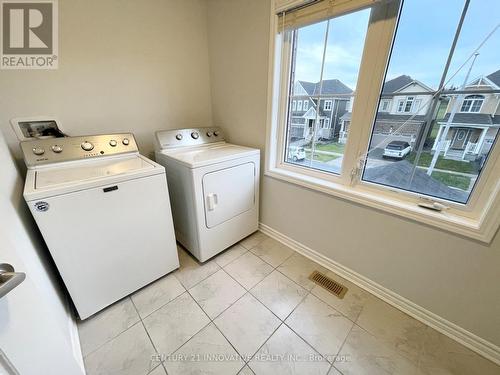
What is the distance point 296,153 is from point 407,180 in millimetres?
843

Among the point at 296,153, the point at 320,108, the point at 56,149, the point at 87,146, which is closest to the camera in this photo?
the point at 56,149

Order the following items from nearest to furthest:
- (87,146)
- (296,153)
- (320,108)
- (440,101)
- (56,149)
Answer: (440,101)
(56,149)
(87,146)
(320,108)
(296,153)

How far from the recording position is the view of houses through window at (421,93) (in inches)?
38.9

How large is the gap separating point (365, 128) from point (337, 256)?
1012 millimetres

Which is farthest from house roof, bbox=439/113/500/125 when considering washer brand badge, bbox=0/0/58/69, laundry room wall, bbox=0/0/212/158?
washer brand badge, bbox=0/0/58/69

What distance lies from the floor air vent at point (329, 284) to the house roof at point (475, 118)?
4.21 feet

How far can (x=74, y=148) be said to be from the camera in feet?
4.64

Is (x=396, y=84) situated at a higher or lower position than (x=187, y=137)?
higher

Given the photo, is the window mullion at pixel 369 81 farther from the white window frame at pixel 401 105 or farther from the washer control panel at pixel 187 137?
the washer control panel at pixel 187 137

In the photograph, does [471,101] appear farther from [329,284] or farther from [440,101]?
[329,284]

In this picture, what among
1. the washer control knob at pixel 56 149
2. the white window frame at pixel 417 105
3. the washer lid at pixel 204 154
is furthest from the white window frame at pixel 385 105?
the washer control knob at pixel 56 149

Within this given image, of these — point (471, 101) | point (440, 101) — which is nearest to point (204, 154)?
point (440, 101)

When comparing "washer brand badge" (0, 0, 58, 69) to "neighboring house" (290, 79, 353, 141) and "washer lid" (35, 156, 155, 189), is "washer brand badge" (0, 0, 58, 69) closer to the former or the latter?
"washer lid" (35, 156, 155, 189)

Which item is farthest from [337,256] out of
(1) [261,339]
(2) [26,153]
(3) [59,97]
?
(3) [59,97]
